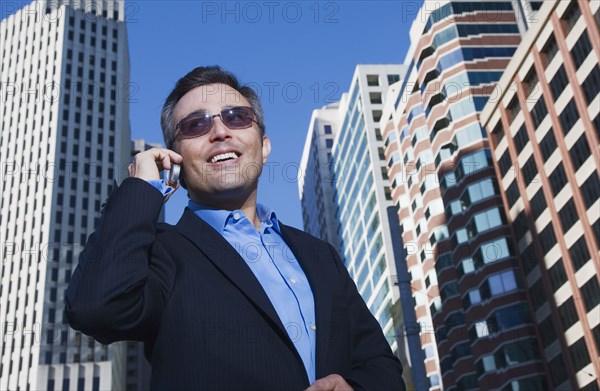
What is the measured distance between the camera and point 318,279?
3.01m

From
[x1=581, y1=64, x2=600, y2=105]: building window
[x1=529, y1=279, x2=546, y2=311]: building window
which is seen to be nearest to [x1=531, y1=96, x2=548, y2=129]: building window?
[x1=581, y1=64, x2=600, y2=105]: building window

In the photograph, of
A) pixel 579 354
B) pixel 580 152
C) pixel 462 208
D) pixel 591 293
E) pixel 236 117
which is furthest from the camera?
pixel 462 208

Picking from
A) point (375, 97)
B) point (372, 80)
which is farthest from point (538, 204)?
point (372, 80)

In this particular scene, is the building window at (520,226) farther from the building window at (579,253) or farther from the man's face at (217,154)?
the man's face at (217,154)

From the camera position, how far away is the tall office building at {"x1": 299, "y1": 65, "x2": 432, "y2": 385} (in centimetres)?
8288

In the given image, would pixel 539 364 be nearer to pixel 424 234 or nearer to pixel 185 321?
pixel 424 234

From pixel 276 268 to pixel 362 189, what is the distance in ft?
298

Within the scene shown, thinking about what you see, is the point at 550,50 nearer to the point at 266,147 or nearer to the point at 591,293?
the point at 591,293

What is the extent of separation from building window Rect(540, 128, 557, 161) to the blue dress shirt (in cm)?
4860

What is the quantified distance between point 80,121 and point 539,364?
7192cm

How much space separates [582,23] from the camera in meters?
44.9

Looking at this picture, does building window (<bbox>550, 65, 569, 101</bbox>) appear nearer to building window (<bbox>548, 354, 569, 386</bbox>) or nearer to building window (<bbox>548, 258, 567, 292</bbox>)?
building window (<bbox>548, 258, 567, 292</bbox>)

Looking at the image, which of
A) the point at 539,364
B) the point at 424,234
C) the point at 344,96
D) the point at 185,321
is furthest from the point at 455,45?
the point at 185,321

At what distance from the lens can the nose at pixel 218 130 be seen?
3258 mm
